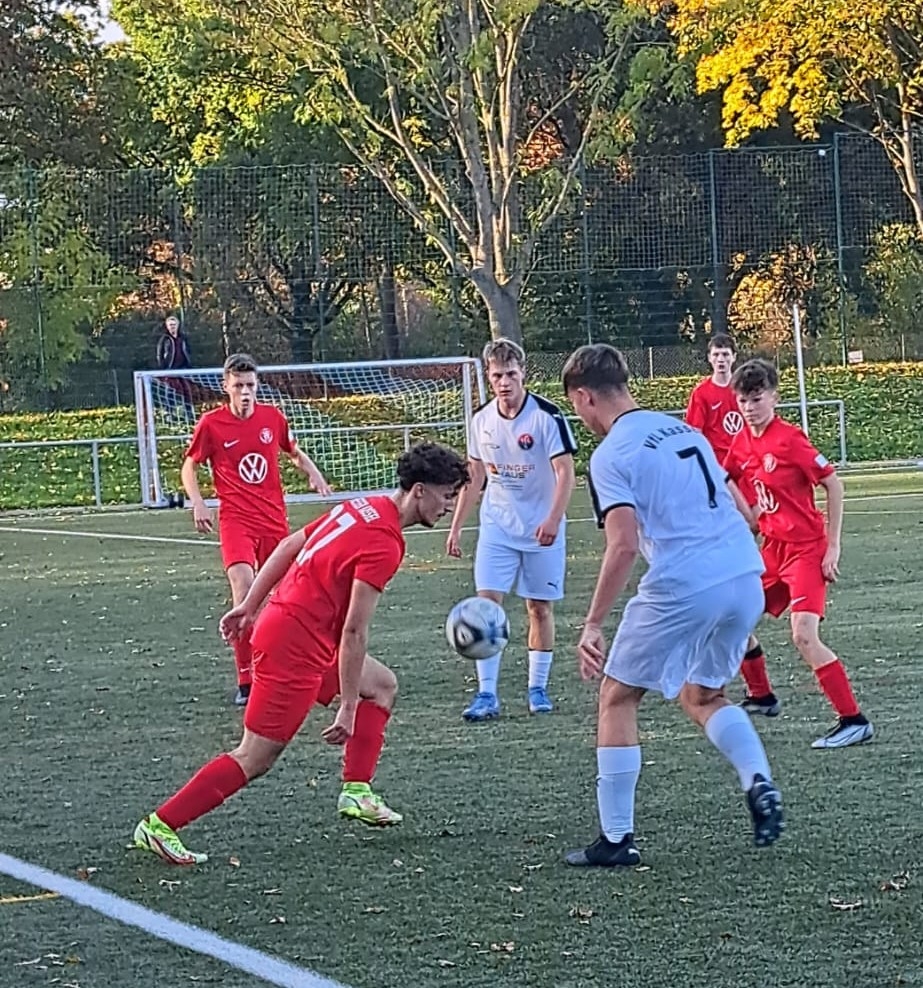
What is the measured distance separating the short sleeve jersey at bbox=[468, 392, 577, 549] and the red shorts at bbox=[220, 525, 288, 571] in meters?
1.30

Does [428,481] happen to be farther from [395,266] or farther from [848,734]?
[395,266]

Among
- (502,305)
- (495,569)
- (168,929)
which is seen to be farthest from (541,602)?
(502,305)

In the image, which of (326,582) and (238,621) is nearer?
(326,582)

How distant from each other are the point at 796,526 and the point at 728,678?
223cm

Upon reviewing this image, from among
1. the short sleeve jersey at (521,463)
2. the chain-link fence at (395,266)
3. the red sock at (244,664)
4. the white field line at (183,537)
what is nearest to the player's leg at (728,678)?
the short sleeve jersey at (521,463)

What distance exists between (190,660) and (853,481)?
16309 mm

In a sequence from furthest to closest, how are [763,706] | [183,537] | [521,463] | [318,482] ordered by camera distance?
1. [183,537]
2. [318,482]
3. [521,463]
4. [763,706]

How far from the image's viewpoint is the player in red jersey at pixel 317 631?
6.32 m

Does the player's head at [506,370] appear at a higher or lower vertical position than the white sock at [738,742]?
higher

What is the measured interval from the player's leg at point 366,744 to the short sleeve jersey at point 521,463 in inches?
108

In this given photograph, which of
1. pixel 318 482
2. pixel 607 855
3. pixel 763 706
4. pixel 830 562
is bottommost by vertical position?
pixel 763 706

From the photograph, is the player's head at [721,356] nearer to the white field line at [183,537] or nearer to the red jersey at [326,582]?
the white field line at [183,537]

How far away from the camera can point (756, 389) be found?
8.38 m

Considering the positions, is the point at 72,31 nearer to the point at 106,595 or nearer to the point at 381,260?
the point at 381,260
